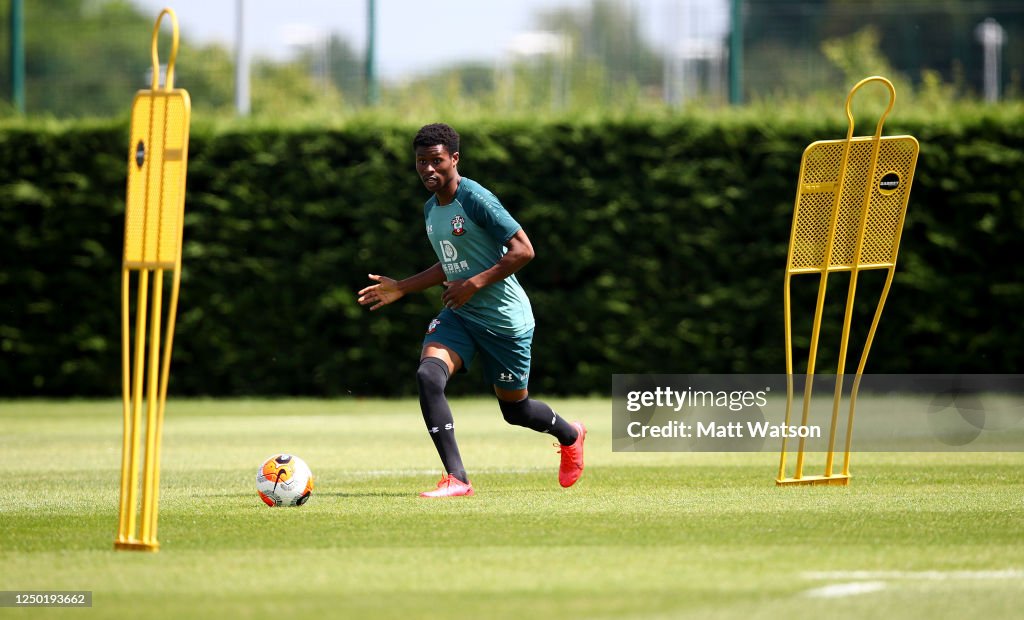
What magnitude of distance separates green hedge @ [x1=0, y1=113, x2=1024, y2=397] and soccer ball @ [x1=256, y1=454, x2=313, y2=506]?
10291 millimetres

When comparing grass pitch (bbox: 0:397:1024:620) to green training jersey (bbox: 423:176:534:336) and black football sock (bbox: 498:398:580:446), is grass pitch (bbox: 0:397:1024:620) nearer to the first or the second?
black football sock (bbox: 498:398:580:446)

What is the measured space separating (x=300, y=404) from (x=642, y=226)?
5155 mm

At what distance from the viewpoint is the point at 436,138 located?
857 centimetres

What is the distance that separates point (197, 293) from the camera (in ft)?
62.3

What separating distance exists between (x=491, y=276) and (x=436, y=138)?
94 cm

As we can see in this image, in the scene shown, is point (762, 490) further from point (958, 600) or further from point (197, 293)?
point (197, 293)

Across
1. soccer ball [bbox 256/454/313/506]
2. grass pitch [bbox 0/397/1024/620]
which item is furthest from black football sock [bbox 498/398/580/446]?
soccer ball [bbox 256/454/313/506]

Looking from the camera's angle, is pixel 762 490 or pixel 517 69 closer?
pixel 762 490

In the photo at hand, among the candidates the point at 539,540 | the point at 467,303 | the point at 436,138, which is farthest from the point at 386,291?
the point at 539,540

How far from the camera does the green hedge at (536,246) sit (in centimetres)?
1792

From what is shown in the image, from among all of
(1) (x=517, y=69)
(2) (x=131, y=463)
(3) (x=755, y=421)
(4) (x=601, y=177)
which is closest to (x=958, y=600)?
(2) (x=131, y=463)

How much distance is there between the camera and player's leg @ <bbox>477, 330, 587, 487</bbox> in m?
8.77

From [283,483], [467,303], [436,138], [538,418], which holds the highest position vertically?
[436,138]

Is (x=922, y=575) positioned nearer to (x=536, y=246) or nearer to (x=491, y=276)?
(x=491, y=276)
